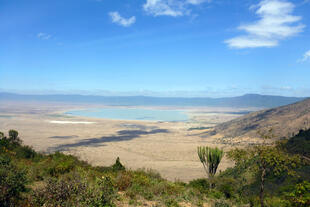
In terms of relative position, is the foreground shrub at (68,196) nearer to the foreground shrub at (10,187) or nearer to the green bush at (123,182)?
the foreground shrub at (10,187)

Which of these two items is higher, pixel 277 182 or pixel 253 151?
pixel 253 151

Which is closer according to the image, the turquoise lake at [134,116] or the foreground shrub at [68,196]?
the foreground shrub at [68,196]

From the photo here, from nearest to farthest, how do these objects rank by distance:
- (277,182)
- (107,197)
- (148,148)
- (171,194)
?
1. (107,197)
2. (171,194)
3. (277,182)
4. (148,148)

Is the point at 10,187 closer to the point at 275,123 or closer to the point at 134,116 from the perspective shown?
the point at 275,123

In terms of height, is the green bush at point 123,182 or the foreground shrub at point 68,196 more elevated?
the foreground shrub at point 68,196

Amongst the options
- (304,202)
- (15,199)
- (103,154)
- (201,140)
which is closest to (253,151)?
(304,202)

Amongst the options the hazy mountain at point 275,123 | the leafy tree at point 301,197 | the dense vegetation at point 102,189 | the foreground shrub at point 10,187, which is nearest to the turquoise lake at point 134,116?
the hazy mountain at point 275,123

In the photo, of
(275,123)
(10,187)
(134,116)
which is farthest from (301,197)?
(134,116)

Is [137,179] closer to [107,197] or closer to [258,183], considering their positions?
[107,197]
